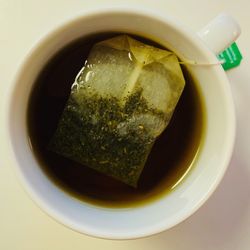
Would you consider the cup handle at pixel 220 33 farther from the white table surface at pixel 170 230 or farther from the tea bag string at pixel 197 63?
the white table surface at pixel 170 230

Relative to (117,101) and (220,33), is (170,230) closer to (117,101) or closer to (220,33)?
(117,101)

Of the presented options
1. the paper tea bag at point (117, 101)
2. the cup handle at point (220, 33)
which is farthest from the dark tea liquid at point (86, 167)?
the cup handle at point (220, 33)

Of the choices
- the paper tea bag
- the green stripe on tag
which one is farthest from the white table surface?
the paper tea bag

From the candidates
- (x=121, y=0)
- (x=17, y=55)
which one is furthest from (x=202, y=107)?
(x=17, y=55)

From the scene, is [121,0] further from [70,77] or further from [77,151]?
[77,151]

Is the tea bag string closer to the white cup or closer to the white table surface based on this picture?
the white cup

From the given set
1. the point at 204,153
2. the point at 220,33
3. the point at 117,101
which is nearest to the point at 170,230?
the point at 204,153
